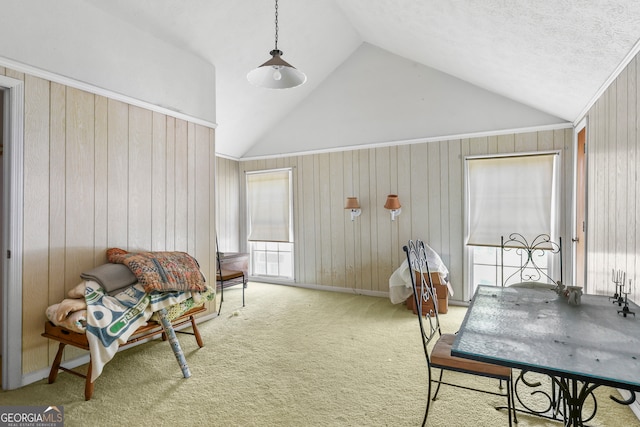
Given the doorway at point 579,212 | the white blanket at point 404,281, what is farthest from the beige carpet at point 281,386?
the doorway at point 579,212

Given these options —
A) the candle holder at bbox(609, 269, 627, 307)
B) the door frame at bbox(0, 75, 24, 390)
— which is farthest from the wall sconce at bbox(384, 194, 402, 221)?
the door frame at bbox(0, 75, 24, 390)

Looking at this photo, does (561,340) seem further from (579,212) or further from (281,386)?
(579,212)

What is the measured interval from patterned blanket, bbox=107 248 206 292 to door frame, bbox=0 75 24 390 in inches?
24.5

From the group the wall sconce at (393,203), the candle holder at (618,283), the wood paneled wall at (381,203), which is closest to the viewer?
the candle holder at (618,283)

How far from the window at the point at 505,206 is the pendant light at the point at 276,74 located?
2768 mm

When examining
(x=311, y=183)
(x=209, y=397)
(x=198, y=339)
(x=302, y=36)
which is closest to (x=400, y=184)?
(x=311, y=183)

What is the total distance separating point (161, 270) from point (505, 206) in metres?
3.79

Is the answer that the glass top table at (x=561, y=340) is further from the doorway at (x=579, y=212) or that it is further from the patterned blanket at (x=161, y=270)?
the patterned blanket at (x=161, y=270)

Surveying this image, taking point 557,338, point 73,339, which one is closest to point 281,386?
point 73,339

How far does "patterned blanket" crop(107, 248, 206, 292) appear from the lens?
2541 millimetres

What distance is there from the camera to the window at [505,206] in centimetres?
376

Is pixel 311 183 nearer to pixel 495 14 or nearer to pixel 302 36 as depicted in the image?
pixel 302 36

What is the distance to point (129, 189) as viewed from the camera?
2977 millimetres

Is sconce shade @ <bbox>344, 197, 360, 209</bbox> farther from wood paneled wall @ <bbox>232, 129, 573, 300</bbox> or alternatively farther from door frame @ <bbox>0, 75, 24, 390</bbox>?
door frame @ <bbox>0, 75, 24, 390</bbox>
